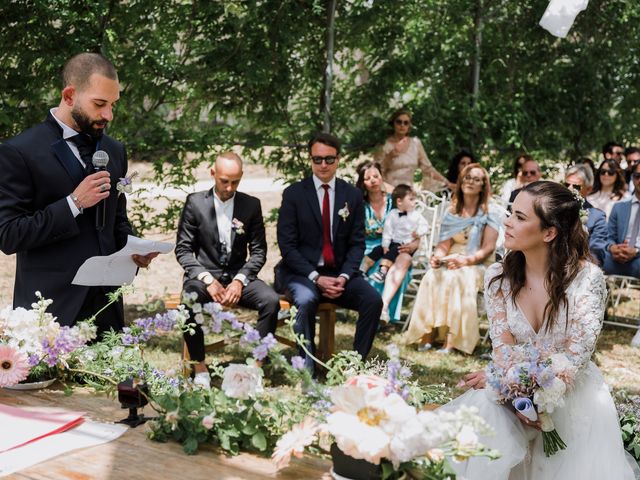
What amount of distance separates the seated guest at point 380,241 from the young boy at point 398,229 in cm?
5

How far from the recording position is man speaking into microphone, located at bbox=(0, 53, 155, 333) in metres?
3.41

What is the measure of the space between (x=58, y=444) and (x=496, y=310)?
2.06m

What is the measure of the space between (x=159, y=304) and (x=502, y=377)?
1.34 metres

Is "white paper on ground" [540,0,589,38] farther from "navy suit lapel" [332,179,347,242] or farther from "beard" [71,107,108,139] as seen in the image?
"beard" [71,107,108,139]

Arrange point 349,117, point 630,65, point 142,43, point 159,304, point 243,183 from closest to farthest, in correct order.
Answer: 1. point 159,304
2. point 142,43
3. point 349,117
4. point 630,65
5. point 243,183

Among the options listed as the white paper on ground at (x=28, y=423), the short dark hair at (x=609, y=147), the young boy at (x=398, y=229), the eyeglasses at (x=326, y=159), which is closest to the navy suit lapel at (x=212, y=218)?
the eyeglasses at (x=326, y=159)

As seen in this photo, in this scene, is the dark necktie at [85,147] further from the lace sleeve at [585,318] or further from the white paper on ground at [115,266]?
the lace sleeve at [585,318]

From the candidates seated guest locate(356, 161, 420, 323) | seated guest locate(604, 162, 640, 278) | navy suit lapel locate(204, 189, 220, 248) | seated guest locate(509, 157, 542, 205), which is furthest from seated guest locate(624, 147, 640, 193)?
navy suit lapel locate(204, 189, 220, 248)

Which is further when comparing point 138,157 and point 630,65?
point 630,65

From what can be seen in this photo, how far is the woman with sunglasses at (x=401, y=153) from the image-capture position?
8297 mm

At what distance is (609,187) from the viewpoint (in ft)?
27.5

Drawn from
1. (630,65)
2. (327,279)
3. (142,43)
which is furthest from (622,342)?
(142,43)

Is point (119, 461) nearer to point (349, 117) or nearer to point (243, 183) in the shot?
point (349, 117)

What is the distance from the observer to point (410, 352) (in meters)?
6.88
